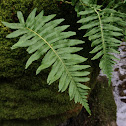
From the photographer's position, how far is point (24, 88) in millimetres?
2273

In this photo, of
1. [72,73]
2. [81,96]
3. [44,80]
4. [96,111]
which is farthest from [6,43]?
[96,111]

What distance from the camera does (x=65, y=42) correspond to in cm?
147

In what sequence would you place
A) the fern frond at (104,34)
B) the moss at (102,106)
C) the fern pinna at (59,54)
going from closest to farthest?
the fern pinna at (59,54) → the fern frond at (104,34) → the moss at (102,106)

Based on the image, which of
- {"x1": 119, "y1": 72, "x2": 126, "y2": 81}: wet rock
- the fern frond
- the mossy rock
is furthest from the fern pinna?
{"x1": 119, "y1": 72, "x2": 126, "y2": 81}: wet rock

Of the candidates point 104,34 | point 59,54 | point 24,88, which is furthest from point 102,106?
point 59,54

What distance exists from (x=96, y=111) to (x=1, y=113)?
2028 mm

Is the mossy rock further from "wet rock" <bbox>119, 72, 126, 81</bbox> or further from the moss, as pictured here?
"wet rock" <bbox>119, 72, 126, 81</bbox>

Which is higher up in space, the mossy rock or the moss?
the mossy rock

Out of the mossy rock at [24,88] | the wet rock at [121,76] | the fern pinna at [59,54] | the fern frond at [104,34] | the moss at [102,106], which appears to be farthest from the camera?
the wet rock at [121,76]

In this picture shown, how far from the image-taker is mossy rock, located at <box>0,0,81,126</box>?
1.92 meters

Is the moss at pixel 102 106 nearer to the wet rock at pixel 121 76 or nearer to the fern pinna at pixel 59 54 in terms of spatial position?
the wet rock at pixel 121 76

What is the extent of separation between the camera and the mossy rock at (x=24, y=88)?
192cm

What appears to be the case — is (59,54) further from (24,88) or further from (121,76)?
(121,76)

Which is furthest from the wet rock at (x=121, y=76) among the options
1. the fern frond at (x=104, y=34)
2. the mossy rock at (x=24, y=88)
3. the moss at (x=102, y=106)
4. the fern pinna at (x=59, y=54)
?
the fern pinna at (x=59, y=54)
